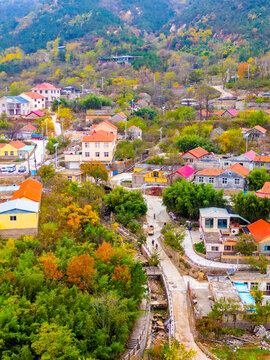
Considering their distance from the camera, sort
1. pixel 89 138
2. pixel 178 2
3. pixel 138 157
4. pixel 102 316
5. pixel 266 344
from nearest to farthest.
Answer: pixel 102 316
pixel 266 344
pixel 89 138
pixel 138 157
pixel 178 2

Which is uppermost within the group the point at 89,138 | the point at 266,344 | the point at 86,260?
the point at 89,138

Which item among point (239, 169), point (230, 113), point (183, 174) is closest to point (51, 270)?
point (183, 174)

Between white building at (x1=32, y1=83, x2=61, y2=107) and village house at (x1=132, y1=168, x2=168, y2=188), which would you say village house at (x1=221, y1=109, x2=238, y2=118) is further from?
white building at (x1=32, y1=83, x2=61, y2=107)

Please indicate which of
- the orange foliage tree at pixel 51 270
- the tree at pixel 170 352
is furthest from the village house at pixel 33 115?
the tree at pixel 170 352

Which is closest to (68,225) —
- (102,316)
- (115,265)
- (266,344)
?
(115,265)

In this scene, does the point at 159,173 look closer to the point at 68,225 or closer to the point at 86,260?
the point at 68,225
